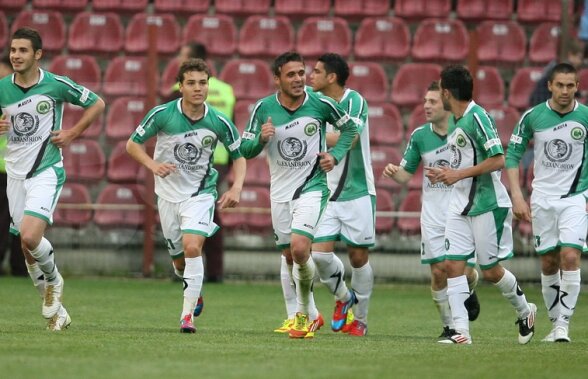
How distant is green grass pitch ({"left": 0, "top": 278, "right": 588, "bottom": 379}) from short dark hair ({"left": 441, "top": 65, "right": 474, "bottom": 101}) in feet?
6.37

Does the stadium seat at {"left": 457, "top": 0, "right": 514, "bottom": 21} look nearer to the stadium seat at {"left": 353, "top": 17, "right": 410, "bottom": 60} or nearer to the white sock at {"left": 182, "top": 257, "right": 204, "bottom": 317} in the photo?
the stadium seat at {"left": 353, "top": 17, "right": 410, "bottom": 60}

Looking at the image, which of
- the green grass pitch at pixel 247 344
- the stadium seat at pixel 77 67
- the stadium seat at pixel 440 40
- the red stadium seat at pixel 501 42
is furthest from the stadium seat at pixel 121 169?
the red stadium seat at pixel 501 42

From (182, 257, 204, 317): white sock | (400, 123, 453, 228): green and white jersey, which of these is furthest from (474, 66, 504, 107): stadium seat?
(182, 257, 204, 317): white sock

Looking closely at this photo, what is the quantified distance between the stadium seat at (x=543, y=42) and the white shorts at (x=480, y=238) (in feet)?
25.0

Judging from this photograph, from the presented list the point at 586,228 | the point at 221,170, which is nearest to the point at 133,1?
the point at 221,170

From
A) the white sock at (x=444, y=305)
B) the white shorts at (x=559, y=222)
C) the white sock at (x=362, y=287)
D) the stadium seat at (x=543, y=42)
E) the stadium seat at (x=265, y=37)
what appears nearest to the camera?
the white shorts at (x=559, y=222)

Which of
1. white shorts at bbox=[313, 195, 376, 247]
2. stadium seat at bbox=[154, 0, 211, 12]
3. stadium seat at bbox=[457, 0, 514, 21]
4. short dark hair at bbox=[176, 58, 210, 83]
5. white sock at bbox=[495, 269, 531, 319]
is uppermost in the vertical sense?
stadium seat at bbox=[154, 0, 211, 12]

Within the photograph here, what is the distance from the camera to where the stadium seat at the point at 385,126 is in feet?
52.3

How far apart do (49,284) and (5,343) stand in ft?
4.98

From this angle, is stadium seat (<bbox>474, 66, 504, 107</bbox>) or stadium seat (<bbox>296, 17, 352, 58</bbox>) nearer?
stadium seat (<bbox>474, 66, 504, 107</bbox>)

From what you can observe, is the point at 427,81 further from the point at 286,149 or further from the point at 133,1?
the point at 286,149

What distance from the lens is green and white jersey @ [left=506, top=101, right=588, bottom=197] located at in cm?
1038

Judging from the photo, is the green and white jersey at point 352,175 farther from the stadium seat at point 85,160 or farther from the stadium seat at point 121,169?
the stadium seat at point 85,160

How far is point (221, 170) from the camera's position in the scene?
614 inches
